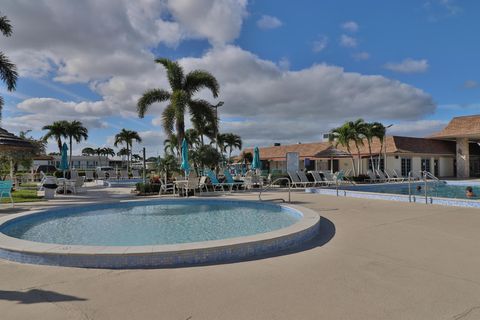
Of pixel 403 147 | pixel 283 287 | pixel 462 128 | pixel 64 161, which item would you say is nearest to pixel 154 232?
pixel 283 287

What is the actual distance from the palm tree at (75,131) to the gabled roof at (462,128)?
36632 millimetres

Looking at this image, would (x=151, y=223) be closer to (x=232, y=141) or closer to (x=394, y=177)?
(x=394, y=177)

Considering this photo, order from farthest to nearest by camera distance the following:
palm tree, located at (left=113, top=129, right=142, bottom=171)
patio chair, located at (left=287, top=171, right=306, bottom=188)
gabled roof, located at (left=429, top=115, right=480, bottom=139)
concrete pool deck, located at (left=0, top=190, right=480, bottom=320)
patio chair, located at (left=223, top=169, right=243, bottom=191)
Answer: palm tree, located at (left=113, top=129, right=142, bottom=171)
gabled roof, located at (left=429, top=115, right=480, bottom=139)
patio chair, located at (left=287, top=171, right=306, bottom=188)
patio chair, located at (left=223, top=169, right=243, bottom=191)
concrete pool deck, located at (left=0, top=190, right=480, bottom=320)

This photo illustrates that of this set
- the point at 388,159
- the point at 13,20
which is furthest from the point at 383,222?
the point at 388,159

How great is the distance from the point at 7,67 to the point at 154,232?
12.7 m

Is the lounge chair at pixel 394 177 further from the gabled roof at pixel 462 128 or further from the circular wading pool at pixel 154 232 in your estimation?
the circular wading pool at pixel 154 232

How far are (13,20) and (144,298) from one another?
54.3 ft

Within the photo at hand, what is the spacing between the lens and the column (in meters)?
28.8

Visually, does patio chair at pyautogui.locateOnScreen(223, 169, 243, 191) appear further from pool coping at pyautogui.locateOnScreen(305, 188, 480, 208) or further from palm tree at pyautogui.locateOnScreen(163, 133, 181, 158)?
pool coping at pyautogui.locateOnScreen(305, 188, 480, 208)

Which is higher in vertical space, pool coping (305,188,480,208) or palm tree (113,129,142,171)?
palm tree (113,129,142,171)

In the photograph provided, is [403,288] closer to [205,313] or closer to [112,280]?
[205,313]

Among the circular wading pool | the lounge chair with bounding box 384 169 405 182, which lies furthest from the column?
the circular wading pool

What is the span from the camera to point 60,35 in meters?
12.6

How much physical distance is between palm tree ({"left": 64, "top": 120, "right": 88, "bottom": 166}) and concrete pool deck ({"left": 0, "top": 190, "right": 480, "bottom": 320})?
1345 inches
